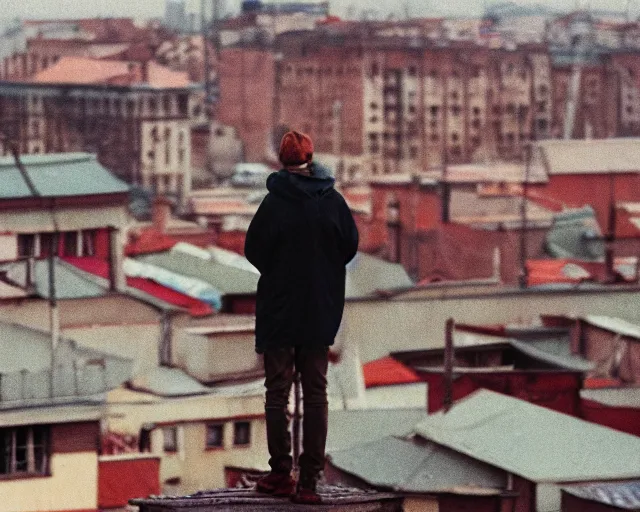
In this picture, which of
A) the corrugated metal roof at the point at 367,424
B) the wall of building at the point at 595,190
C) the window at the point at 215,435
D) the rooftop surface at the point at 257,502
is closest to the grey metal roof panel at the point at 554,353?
the corrugated metal roof at the point at 367,424

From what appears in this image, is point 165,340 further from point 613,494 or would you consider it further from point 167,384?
point 613,494

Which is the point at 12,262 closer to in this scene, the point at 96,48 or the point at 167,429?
the point at 167,429

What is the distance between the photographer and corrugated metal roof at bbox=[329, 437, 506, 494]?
18.0 feet

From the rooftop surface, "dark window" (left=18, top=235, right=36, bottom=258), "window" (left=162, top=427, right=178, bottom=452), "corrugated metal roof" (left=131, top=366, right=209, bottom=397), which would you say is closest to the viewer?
the rooftop surface

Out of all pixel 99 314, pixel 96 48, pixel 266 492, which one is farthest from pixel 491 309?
pixel 266 492

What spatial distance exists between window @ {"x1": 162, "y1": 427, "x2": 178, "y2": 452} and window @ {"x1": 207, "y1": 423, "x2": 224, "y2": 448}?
5.5 inches

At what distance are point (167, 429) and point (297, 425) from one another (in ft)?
14.6

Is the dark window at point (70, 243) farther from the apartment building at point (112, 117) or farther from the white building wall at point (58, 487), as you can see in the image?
the apartment building at point (112, 117)

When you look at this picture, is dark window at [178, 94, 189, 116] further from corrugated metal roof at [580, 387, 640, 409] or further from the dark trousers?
→ the dark trousers

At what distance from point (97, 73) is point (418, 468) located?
9.50 m

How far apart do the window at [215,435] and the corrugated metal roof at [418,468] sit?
1.33 metres

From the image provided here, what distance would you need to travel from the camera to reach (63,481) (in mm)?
6172

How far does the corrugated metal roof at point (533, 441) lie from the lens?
17.7 ft

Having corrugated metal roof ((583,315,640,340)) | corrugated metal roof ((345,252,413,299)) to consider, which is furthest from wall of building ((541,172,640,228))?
corrugated metal roof ((583,315,640,340))
